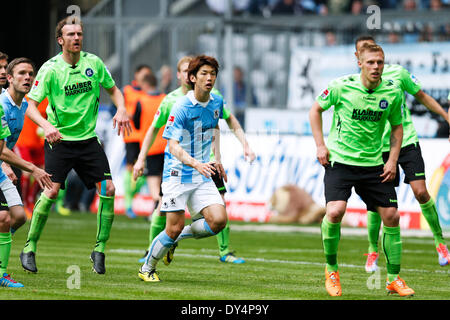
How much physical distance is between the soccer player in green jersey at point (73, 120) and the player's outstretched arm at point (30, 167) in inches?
63.8

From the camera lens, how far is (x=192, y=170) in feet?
33.8

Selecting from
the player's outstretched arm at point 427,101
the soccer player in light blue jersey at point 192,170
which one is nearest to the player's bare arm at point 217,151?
the soccer player in light blue jersey at point 192,170

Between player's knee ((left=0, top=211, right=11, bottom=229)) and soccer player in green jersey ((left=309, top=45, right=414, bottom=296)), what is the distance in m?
2.94

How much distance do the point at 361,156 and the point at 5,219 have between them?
3.37 meters

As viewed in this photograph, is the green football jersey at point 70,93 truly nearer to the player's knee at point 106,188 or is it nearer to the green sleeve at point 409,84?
the player's knee at point 106,188

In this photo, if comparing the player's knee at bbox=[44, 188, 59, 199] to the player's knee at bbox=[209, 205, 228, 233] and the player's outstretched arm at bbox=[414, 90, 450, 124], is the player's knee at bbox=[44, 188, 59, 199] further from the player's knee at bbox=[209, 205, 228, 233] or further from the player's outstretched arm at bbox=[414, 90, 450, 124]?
the player's outstretched arm at bbox=[414, 90, 450, 124]

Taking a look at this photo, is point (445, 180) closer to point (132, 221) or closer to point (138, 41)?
point (132, 221)

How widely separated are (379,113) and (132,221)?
10.9 meters

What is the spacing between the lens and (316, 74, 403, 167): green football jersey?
31.4 ft

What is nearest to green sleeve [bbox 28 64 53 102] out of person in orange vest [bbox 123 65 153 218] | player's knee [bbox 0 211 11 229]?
player's knee [bbox 0 211 11 229]

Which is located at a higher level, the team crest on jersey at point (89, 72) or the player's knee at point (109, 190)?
the team crest on jersey at point (89, 72)

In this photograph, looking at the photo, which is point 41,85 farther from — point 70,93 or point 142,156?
point 142,156

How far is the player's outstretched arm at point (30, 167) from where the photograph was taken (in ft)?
30.8

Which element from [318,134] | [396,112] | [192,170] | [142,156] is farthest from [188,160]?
[396,112]
